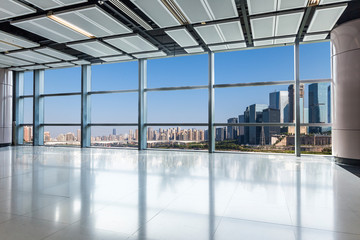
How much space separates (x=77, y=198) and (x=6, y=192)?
155 cm

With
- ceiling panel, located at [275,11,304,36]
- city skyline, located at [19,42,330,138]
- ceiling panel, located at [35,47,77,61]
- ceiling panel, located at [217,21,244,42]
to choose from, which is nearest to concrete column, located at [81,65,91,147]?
city skyline, located at [19,42,330,138]

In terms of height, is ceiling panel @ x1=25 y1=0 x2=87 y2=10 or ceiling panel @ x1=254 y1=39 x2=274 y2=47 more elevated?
ceiling panel @ x1=254 y1=39 x2=274 y2=47

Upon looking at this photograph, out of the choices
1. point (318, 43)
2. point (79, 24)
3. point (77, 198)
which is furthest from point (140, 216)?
point (318, 43)

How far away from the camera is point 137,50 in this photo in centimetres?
1052

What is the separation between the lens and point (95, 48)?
33.3 feet

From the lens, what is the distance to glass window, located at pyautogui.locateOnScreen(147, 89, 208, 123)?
38.0 ft

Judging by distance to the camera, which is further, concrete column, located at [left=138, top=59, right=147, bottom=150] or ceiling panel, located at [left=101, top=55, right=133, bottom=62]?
concrete column, located at [left=138, top=59, right=147, bottom=150]

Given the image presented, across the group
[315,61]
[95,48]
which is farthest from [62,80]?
[315,61]

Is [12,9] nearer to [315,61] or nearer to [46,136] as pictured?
[46,136]

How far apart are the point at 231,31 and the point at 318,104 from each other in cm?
493

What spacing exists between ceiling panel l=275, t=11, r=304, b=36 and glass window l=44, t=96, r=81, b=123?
447 inches

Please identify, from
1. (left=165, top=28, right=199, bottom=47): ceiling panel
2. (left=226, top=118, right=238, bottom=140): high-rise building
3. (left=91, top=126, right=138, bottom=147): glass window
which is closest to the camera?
(left=165, top=28, right=199, bottom=47): ceiling panel

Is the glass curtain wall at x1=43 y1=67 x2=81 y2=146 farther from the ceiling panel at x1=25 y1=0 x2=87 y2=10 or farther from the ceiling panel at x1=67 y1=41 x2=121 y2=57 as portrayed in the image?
the ceiling panel at x1=25 y1=0 x2=87 y2=10

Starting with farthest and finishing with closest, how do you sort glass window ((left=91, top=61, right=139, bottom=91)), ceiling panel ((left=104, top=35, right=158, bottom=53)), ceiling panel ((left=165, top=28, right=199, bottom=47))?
glass window ((left=91, top=61, right=139, bottom=91)) < ceiling panel ((left=104, top=35, right=158, bottom=53)) < ceiling panel ((left=165, top=28, right=199, bottom=47))
